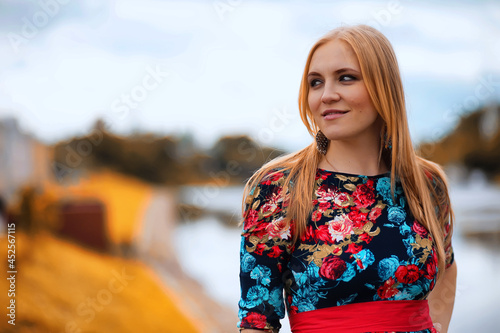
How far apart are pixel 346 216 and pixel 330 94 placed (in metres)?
0.28

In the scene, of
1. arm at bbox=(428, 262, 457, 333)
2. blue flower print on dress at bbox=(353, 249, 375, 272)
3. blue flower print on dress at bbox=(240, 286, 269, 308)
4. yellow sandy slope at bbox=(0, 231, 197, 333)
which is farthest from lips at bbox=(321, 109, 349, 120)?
yellow sandy slope at bbox=(0, 231, 197, 333)

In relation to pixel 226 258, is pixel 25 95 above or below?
above

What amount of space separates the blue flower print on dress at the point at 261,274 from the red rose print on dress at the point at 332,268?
111mm

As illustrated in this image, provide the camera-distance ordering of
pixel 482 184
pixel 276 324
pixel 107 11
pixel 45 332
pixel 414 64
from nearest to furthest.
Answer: pixel 276 324 → pixel 45 332 → pixel 107 11 → pixel 414 64 → pixel 482 184

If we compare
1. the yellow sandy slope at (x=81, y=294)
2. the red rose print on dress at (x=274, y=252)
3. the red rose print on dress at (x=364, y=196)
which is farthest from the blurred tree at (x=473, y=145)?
the red rose print on dress at (x=274, y=252)

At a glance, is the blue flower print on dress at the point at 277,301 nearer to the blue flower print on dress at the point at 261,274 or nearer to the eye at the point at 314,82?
the blue flower print on dress at the point at 261,274

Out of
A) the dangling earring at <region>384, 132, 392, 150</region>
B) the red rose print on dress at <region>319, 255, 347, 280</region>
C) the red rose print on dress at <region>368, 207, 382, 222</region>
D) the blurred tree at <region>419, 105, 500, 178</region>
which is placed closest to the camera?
the red rose print on dress at <region>319, 255, 347, 280</region>

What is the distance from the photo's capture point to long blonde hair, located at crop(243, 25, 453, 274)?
1.18m

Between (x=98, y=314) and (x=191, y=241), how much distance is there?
0.61 m

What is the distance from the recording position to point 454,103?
11.0ft

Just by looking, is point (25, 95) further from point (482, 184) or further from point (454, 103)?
point (482, 184)

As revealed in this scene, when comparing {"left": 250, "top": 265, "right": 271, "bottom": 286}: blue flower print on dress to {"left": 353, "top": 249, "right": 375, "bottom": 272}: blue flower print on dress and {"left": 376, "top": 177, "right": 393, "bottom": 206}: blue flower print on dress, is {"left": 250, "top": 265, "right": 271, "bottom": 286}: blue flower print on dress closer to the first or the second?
{"left": 353, "top": 249, "right": 375, "bottom": 272}: blue flower print on dress

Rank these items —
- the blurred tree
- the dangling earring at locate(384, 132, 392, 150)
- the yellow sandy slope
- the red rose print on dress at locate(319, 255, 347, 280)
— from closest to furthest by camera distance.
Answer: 1. the red rose print on dress at locate(319, 255, 347, 280)
2. the dangling earring at locate(384, 132, 392, 150)
3. the yellow sandy slope
4. the blurred tree

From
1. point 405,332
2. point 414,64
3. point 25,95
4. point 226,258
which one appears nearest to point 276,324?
point 405,332
